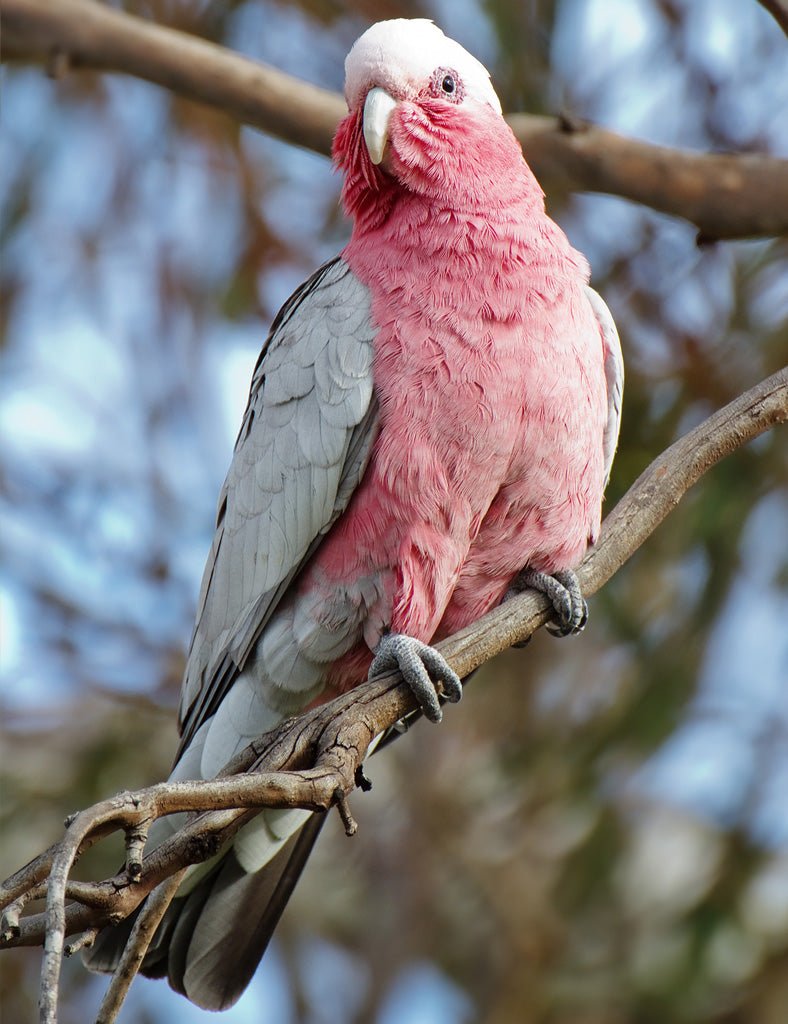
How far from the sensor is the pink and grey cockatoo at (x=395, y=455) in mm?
2889

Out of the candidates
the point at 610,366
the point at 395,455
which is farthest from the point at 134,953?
the point at 610,366

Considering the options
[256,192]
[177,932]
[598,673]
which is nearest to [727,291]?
[598,673]

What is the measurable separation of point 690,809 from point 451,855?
1.35 m

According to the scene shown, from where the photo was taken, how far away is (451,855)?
20.5 feet

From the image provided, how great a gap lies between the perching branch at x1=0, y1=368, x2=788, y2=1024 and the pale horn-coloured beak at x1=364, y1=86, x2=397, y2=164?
0.99 metres

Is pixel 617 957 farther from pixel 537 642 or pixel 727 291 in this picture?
pixel 727 291

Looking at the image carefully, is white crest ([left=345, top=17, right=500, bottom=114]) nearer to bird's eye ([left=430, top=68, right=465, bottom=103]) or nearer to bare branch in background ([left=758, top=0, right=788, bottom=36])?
bird's eye ([left=430, top=68, right=465, bottom=103])

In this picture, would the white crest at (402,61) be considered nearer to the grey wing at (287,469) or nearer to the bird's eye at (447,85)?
the bird's eye at (447,85)

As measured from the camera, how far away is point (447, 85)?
3.18 meters

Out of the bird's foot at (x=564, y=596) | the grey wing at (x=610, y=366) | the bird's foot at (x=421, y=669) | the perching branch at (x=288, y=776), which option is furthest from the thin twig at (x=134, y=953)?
the grey wing at (x=610, y=366)

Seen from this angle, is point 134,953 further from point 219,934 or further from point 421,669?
point 219,934

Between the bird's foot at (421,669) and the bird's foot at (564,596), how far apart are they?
362mm

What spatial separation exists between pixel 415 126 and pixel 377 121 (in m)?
0.10

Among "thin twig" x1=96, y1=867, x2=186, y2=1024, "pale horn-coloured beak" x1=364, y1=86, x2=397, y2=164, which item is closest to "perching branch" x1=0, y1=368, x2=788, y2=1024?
"thin twig" x1=96, y1=867, x2=186, y2=1024
